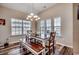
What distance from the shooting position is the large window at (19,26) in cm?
192

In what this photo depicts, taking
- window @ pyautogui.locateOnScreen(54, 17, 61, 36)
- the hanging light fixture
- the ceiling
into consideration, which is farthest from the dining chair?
the ceiling

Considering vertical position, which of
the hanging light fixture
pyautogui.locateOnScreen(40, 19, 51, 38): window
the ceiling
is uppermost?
the ceiling

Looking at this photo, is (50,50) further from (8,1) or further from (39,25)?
(8,1)

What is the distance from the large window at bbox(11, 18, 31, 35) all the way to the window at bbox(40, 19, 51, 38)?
0.28m

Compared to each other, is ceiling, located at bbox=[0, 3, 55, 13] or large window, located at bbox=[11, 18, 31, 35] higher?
ceiling, located at bbox=[0, 3, 55, 13]

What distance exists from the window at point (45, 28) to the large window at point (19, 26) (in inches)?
10.8

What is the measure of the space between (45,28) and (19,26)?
545 millimetres

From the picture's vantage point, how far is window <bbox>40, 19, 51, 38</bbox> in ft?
6.33

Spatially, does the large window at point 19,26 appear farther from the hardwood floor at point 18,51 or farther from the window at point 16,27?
the hardwood floor at point 18,51

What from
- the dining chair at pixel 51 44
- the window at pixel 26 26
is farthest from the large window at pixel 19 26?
the dining chair at pixel 51 44

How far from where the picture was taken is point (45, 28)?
1951 millimetres

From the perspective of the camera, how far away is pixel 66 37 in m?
1.87

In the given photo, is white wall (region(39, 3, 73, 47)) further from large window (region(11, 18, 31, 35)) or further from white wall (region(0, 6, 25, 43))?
white wall (region(0, 6, 25, 43))
